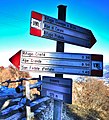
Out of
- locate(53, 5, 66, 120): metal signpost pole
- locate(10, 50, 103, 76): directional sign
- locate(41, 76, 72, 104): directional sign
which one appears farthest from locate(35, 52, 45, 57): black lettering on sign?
locate(41, 76, 72, 104): directional sign

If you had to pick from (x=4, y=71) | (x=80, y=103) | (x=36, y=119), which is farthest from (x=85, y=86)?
(x=4, y=71)

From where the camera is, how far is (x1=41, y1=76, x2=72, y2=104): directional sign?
148 inches

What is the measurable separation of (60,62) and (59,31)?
0.48 meters

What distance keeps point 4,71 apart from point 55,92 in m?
15.3

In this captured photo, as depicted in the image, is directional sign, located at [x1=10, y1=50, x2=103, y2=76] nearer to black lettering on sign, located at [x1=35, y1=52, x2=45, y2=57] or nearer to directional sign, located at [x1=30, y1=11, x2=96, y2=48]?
black lettering on sign, located at [x1=35, y1=52, x2=45, y2=57]

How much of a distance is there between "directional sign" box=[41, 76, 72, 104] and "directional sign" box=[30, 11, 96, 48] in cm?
61

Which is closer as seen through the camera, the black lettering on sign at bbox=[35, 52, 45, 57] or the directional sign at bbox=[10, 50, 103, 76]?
the directional sign at bbox=[10, 50, 103, 76]

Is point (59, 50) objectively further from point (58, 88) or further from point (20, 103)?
point (20, 103)

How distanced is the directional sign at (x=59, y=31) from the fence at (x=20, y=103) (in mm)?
3490

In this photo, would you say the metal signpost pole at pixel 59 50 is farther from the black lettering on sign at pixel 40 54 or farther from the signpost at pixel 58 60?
the black lettering on sign at pixel 40 54

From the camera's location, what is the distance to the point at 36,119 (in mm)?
8016

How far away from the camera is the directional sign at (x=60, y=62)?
3736 mm

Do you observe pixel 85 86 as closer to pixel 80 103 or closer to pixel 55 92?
pixel 80 103

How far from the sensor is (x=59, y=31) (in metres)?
3.96
